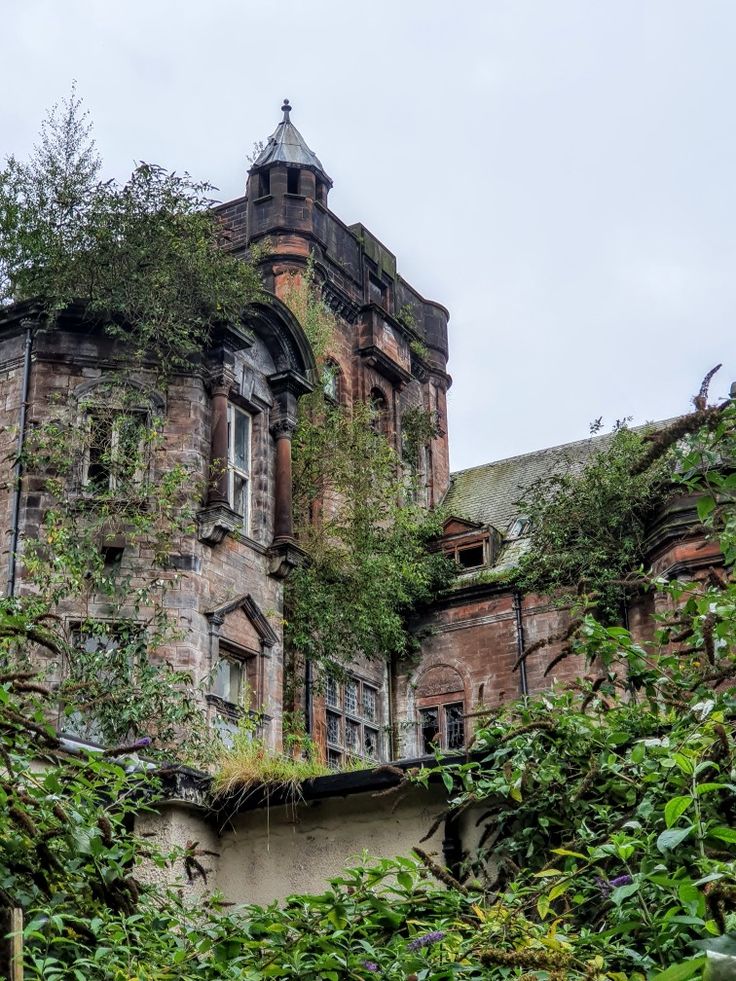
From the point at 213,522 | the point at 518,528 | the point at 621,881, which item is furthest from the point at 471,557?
the point at 621,881

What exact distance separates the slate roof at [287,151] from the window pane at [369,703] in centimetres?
1044

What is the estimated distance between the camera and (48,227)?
18.9 meters

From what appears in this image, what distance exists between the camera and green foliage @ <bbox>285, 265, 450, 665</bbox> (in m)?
20.7

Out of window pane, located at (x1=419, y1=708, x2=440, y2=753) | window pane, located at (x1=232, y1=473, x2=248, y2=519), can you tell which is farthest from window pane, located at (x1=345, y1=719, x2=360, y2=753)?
window pane, located at (x1=232, y1=473, x2=248, y2=519)

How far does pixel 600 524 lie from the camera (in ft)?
74.0

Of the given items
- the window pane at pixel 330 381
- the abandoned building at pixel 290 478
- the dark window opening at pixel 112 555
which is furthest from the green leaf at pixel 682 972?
the window pane at pixel 330 381

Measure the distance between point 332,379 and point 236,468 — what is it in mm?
6197

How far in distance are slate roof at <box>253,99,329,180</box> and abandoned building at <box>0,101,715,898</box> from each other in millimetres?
47

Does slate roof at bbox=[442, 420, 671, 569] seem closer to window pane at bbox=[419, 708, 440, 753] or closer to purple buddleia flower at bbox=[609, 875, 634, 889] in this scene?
window pane at bbox=[419, 708, 440, 753]

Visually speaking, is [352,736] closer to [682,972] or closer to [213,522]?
[213,522]

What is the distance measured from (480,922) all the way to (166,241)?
46.7 ft

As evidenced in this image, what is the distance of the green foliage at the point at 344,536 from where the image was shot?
20656mm

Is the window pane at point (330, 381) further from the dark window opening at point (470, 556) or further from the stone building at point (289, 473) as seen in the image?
the dark window opening at point (470, 556)

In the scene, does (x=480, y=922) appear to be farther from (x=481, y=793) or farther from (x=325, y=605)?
(x=325, y=605)
